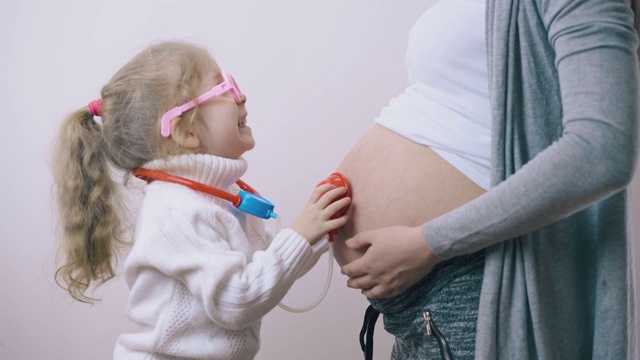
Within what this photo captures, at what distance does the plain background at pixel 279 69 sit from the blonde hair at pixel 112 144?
47 centimetres

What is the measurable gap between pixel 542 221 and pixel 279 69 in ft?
3.51

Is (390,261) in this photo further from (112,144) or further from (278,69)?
(278,69)

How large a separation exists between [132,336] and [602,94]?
87 centimetres

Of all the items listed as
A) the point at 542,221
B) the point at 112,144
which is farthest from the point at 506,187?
the point at 112,144

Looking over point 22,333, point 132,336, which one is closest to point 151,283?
point 132,336

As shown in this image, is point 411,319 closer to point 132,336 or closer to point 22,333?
point 132,336

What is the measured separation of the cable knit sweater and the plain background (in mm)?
561

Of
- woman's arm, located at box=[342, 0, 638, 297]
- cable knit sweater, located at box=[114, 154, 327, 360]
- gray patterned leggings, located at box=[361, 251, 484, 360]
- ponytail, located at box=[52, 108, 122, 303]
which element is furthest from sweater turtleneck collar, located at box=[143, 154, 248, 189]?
woman's arm, located at box=[342, 0, 638, 297]

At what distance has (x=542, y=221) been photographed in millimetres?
770

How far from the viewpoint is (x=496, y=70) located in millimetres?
847

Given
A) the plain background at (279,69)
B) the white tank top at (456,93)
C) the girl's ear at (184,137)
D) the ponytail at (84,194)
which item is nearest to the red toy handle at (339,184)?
the white tank top at (456,93)

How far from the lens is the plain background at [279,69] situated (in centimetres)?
170

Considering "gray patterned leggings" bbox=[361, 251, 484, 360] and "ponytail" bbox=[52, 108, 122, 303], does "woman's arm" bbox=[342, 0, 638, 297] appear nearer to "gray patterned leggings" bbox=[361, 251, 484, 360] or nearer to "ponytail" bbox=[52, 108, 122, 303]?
"gray patterned leggings" bbox=[361, 251, 484, 360]

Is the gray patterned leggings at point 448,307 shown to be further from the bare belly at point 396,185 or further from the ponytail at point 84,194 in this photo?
the ponytail at point 84,194
